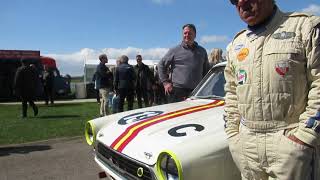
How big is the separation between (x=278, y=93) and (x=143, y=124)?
1576 millimetres

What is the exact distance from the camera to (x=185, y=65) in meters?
5.41

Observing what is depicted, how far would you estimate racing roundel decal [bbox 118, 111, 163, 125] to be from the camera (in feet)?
12.6

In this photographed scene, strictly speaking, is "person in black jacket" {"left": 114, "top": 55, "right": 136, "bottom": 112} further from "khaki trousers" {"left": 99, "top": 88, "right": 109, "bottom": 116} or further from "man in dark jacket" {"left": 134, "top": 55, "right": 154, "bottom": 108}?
"man in dark jacket" {"left": 134, "top": 55, "right": 154, "bottom": 108}

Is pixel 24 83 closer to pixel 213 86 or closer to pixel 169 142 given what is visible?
pixel 213 86

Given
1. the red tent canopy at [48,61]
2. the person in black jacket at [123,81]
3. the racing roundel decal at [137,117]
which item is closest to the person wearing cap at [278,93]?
the racing roundel decal at [137,117]

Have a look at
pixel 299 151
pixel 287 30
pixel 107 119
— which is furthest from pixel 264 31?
pixel 107 119

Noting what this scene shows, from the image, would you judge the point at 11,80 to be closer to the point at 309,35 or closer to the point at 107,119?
the point at 107,119

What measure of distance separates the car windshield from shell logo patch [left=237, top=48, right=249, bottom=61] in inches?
71.2

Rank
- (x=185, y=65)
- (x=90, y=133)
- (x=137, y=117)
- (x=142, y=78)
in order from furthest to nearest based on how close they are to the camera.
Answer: (x=142, y=78)
(x=185, y=65)
(x=90, y=133)
(x=137, y=117)

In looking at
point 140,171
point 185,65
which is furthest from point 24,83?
point 140,171

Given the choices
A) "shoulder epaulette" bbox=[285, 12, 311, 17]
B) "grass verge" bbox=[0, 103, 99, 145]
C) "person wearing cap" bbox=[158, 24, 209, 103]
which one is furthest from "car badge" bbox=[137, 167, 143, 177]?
"grass verge" bbox=[0, 103, 99, 145]

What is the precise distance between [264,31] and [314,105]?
1.73ft

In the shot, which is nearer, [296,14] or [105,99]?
[296,14]

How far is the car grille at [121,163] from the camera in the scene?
3.01 metres
